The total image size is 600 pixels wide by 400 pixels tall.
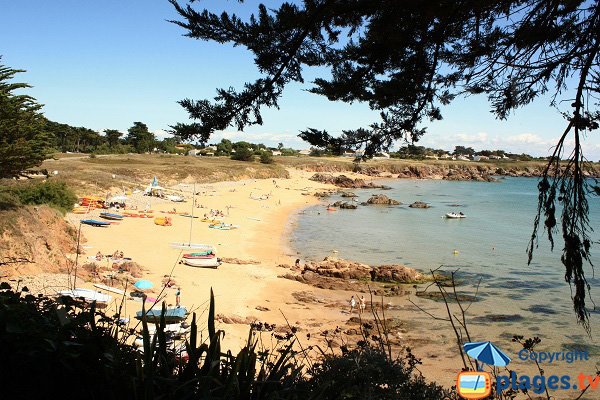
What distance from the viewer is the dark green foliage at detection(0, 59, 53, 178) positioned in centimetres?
1577

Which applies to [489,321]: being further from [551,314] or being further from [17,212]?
[17,212]

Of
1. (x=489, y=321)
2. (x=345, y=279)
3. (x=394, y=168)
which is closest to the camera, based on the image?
(x=489, y=321)

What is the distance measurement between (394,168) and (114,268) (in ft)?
291

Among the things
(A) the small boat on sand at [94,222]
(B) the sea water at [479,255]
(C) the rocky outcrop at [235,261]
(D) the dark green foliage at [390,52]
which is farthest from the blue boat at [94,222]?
(D) the dark green foliage at [390,52]

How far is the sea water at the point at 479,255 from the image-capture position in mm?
14297

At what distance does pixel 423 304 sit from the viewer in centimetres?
1589

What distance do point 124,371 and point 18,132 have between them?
16.8 m

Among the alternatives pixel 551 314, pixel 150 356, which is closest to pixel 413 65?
pixel 150 356

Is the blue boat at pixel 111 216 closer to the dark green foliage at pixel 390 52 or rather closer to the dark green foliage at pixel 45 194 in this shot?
the dark green foliage at pixel 45 194

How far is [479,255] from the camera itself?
1038 inches

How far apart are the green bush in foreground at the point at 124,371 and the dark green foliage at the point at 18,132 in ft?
50.9

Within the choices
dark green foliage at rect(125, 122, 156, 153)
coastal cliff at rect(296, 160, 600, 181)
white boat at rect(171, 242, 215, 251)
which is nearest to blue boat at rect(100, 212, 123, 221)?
white boat at rect(171, 242, 215, 251)

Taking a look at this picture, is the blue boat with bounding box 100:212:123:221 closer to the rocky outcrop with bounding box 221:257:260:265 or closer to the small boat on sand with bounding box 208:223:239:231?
the small boat on sand with bounding box 208:223:239:231

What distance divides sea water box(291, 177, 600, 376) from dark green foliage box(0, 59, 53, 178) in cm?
1310
